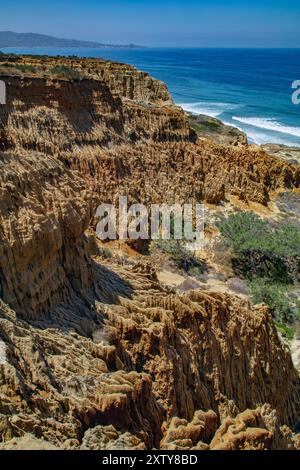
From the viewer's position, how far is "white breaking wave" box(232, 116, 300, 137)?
194 ft

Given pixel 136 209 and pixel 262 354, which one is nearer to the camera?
pixel 262 354

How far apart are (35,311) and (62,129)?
605 inches

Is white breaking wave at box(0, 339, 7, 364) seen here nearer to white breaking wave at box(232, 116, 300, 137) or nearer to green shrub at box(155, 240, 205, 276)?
green shrub at box(155, 240, 205, 276)

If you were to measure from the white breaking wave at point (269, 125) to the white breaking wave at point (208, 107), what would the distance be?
426cm

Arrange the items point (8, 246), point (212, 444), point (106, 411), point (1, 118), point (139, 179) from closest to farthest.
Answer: point (106, 411) < point (212, 444) < point (8, 246) < point (1, 118) < point (139, 179)

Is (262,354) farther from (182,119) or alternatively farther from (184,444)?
(182,119)

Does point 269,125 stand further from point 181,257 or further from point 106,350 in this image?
point 106,350

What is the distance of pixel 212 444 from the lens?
7055 mm

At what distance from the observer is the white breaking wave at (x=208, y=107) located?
6881cm

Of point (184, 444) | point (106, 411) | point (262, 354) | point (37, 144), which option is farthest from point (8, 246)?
point (37, 144)

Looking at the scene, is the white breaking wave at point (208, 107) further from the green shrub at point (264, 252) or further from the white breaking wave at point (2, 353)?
the white breaking wave at point (2, 353)

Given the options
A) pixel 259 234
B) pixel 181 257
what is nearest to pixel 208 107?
pixel 259 234

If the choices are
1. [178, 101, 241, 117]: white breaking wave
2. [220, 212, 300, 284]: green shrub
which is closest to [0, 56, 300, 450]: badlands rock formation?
[220, 212, 300, 284]: green shrub

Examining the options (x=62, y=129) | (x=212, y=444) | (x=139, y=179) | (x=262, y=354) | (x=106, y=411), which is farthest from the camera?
(x=139, y=179)
